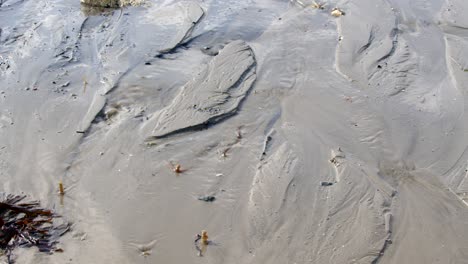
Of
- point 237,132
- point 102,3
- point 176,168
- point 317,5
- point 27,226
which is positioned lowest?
point 317,5

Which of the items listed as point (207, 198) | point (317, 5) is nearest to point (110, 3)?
point (317, 5)

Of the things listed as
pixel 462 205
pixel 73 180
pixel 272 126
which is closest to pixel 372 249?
pixel 462 205

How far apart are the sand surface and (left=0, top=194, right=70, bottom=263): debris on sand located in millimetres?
151

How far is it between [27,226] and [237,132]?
3.45 meters

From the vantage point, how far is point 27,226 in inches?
235

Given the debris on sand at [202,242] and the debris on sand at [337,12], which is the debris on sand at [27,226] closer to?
the debris on sand at [202,242]

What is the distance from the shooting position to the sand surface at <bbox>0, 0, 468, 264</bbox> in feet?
20.0

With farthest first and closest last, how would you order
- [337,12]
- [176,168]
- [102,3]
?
[337,12]
[102,3]
[176,168]

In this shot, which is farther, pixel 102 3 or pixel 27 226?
pixel 102 3

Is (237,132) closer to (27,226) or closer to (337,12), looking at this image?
(27,226)

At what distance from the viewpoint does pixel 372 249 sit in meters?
5.91

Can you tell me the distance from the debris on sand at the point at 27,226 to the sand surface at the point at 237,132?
0.15m

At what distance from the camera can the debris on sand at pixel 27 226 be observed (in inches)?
227

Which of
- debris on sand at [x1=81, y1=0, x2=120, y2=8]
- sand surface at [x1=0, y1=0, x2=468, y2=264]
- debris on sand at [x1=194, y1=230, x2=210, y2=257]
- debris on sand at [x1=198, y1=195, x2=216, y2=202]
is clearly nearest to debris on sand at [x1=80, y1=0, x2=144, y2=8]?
debris on sand at [x1=81, y1=0, x2=120, y2=8]
